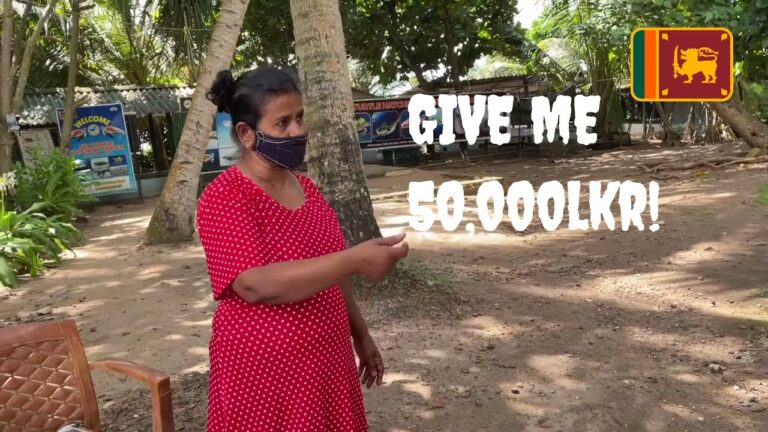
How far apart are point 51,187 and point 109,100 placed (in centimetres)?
550

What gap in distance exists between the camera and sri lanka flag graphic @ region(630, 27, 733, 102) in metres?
6.34

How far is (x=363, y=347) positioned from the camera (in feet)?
6.95

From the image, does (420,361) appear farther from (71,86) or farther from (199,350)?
(71,86)

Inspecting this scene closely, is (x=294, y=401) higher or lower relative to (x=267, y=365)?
lower

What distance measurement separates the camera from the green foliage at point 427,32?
58.6ft

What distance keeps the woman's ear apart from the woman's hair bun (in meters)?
0.06

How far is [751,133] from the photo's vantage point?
11992 millimetres

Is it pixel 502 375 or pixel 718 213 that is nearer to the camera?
pixel 502 375

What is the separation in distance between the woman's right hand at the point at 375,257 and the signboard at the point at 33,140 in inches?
504

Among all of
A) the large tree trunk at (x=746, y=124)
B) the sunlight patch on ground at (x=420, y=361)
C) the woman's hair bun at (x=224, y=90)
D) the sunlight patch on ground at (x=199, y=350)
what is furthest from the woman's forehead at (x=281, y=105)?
the large tree trunk at (x=746, y=124)

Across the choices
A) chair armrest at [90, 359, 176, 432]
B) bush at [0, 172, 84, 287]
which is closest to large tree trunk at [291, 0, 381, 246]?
chair armrest at [90, 359, 176, 432]

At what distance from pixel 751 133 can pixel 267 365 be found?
12.6 metres

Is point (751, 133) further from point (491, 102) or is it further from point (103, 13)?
point (103, 13)

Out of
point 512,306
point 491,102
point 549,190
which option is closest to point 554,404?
point 512,306
